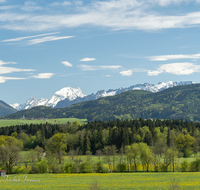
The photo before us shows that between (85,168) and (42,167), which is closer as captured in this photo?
(85,168)

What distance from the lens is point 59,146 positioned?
150 meters

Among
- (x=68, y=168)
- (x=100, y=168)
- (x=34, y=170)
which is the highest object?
(x=68, y=168)

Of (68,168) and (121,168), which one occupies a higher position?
(68,168)

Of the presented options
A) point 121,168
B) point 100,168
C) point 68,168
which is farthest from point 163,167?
point 68,168

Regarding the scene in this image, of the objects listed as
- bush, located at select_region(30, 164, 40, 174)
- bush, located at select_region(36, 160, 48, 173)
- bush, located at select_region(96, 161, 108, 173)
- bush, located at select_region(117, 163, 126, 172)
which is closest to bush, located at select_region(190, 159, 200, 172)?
bush, located at select_region(117, 163, 126, 172)

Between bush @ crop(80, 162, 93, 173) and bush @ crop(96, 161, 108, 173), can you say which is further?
bush @ crop(80, 162, 93, 173)

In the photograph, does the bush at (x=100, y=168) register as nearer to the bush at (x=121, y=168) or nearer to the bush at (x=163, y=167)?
the bush at (x=121, y=168)

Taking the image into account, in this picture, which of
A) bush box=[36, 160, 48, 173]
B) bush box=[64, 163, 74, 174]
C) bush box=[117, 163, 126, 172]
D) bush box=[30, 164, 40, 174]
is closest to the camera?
bush box=[64, 163, 74, 174]

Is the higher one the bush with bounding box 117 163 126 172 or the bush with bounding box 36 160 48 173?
the bush with bounding box 36 160 48 173

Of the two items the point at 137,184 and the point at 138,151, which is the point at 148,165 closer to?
the point at 138,151

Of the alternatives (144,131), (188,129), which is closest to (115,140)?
(144,131)

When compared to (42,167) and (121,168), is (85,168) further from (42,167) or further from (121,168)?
(42,167)

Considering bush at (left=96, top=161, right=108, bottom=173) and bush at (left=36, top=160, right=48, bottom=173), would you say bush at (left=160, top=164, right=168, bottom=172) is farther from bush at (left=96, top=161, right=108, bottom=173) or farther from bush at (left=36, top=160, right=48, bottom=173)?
bush at (left=36, top=160, right=48, bottom=173)

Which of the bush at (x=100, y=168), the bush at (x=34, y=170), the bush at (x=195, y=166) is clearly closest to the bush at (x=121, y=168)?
the bush at (x=100, y=168)
